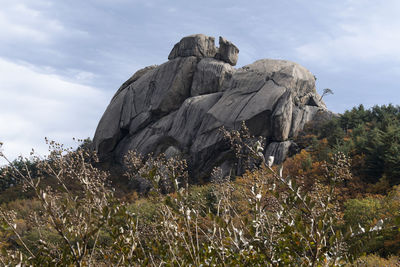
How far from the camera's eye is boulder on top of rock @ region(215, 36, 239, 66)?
109ft

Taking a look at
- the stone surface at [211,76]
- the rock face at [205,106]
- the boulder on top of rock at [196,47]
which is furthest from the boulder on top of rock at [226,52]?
the boulder on top of rock at [196,47]

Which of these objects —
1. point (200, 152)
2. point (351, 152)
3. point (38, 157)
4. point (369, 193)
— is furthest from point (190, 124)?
point (38, 157)

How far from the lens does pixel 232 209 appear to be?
13.9 feet

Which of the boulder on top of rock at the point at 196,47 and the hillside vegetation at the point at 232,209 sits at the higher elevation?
the boulder on top of rock at the point at 196,47

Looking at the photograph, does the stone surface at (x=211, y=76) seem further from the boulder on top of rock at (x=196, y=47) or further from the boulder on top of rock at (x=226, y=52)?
the boulder on top of rock at (x=196, y=47)

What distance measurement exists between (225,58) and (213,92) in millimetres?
3676

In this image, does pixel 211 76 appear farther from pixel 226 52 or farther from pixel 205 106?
pixel 205 106

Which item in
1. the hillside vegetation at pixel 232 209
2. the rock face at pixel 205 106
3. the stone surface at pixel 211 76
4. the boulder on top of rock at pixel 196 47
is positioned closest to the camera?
the hillside vegetation at pixel 232 209

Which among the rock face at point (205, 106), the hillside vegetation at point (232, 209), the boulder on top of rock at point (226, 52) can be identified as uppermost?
the boulder on top of rock at point (226, 52)

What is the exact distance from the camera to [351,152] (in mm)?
21844

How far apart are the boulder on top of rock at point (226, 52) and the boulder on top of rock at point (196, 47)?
5.18 ft

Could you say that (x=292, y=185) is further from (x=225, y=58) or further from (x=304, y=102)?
(x=225, y=58)

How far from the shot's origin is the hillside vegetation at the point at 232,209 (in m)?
2.65

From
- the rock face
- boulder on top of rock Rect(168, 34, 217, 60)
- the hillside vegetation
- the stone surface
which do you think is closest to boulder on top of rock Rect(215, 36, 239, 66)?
the rock face
